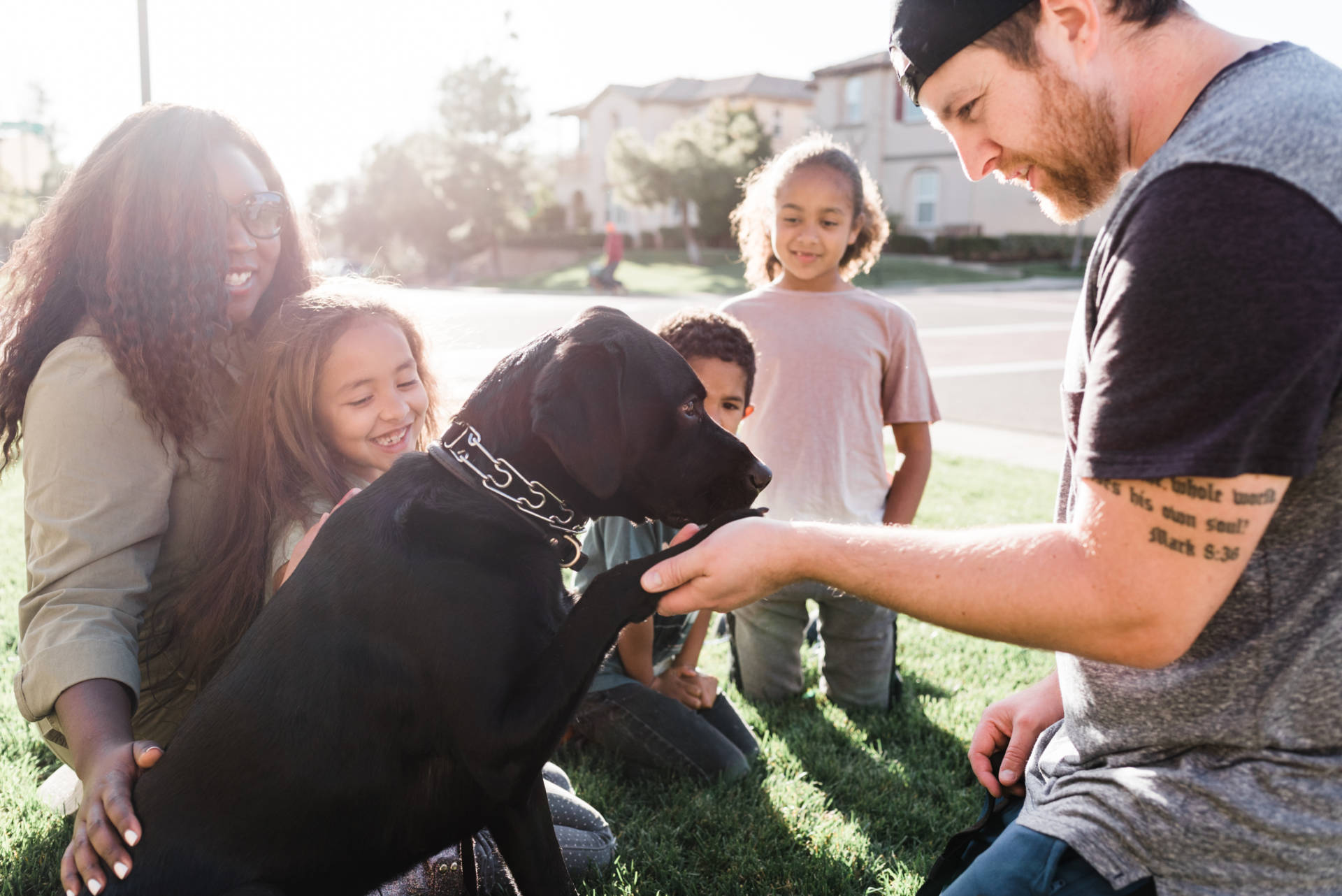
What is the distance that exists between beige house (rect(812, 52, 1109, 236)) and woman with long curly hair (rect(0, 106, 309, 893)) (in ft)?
138

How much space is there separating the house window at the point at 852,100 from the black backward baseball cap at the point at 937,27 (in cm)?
4647

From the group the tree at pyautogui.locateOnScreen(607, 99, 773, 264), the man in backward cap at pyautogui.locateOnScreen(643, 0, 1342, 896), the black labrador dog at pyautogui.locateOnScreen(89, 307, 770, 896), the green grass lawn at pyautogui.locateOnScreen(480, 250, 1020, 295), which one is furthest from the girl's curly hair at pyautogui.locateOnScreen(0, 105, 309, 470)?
the tree at pyautogui.locateOnScreen(607, 99, 773, 264)

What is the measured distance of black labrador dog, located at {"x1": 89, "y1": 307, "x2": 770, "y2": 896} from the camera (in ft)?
7.20

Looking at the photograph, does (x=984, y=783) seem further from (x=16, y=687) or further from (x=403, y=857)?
(x=16, y=687)

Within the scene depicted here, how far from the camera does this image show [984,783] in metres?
2.52

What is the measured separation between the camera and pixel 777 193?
191 inches

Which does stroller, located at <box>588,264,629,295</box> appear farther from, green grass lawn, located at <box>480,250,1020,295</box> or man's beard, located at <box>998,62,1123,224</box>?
man's beard, located at <box>998,62,1123,224</box>

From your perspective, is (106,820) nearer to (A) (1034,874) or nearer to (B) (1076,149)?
(A) (1034,874)

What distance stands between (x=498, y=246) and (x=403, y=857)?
50363 mm

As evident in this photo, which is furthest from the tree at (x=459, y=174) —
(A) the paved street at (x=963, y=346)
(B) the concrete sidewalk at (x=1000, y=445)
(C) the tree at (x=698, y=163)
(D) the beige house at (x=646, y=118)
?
(B) the concrete sidewalk at (x=1000, y=445)

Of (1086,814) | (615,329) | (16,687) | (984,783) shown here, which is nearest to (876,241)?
(615,329)

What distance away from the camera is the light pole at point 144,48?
750 cm

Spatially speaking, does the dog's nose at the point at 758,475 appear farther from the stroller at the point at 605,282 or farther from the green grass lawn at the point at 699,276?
the stroller at the point at 605,282

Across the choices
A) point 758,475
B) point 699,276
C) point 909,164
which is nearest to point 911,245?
point 909,164
